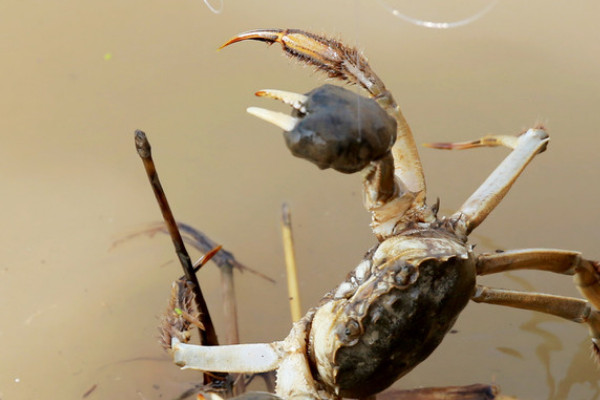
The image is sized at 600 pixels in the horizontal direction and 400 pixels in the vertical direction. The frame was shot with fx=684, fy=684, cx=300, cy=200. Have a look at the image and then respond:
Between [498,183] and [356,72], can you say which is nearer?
[356,72]

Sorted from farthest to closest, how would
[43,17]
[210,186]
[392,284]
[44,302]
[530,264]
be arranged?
[43,17] → [210,186] → [44,302] → [530,264] → [392,284]

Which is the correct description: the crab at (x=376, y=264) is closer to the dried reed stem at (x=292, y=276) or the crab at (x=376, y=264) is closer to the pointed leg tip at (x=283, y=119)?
the pointed leg tip at (x=283, y=119)

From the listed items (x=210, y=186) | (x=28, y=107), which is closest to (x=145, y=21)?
(x=28, y=107)

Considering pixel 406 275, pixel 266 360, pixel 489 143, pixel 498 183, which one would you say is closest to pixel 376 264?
pixel 406 275

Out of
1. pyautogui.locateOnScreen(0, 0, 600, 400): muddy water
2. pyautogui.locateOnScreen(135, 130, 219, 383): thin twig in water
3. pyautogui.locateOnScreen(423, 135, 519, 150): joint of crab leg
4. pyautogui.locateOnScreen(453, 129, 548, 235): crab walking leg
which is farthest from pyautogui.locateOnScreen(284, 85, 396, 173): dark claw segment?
pyautogui.locateOnScreen(0, 0, 600, 400): muddy water

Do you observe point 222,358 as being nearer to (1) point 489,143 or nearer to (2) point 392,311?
(2) point 392,311

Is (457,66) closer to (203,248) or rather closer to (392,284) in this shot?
(203,248)

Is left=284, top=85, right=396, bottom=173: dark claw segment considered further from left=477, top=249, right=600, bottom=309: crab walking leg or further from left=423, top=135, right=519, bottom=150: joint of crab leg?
left=423, top=135, right=519, bottom=150: joint of crab leg

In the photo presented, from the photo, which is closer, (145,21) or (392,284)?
Result: (392,284)
